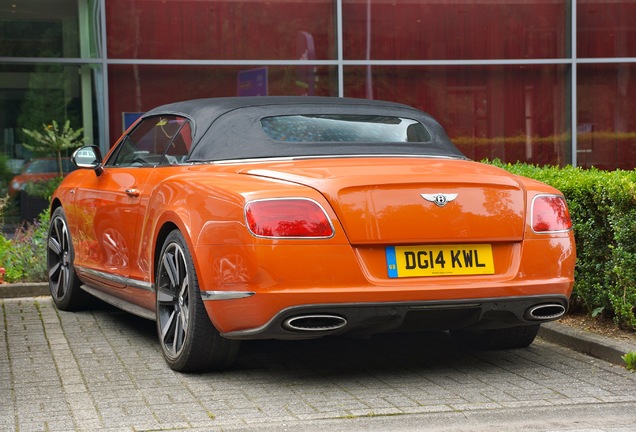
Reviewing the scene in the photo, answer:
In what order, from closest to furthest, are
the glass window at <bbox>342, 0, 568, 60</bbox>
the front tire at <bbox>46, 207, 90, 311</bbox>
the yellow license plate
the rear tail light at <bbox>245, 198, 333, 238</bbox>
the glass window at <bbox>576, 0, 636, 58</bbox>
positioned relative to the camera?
the rear tail light at <bbox>245, 198, 333, 238</bbox>, the yellow license plate, the front tire at <bbox>46, 207, 90, 311</bbox>, the glass window at <bbox>342, 0, 568, 60</bbox>, the glass window at <bbox>576, 0, 636, 58</bbox>

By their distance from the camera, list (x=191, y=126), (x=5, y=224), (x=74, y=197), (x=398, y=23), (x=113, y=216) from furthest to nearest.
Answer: (x=398, y=23) → (x=5, y=224) → (x=74, y=197) → (x=113, y=216) → (x=191, y=126)

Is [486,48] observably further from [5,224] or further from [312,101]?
[312,101]

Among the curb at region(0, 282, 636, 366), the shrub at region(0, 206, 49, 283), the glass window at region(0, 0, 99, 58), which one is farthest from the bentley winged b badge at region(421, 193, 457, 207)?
the glass window at region(0, 0, 99, 58)

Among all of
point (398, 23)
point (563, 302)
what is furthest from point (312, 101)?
point (398, 23)

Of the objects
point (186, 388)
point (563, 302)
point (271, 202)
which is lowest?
point (186, 388)

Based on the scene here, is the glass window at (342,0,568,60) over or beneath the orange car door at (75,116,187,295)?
over

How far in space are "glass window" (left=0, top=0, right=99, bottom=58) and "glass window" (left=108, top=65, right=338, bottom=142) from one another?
1.81 ft

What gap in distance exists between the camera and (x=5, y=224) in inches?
536

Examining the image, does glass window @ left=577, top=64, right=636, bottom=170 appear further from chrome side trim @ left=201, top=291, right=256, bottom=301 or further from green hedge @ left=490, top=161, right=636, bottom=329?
chrome side trim @ left=201, top=291, right=256, bottom=301

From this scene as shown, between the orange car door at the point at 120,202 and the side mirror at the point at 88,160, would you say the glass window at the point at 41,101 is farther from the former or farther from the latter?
the side mirror at the point at 88,160

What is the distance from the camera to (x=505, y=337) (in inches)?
248

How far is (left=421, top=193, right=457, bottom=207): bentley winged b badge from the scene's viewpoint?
5270 mm

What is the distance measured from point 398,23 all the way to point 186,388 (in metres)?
11.0

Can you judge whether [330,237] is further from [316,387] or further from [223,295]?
[316,387]
